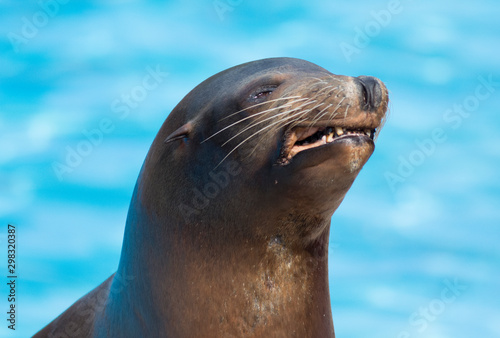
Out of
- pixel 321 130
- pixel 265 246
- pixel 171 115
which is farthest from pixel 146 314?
pixel 321 130

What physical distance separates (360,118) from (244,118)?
92 centimetres

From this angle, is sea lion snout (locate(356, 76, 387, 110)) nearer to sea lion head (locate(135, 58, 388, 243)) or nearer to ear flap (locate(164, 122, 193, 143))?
sea lion head (locate(135, 58, 388, 243))

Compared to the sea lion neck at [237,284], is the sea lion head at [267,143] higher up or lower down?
higher up

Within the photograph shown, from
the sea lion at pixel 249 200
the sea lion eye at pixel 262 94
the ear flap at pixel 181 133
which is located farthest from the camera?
the ear flap at pixel 181 133

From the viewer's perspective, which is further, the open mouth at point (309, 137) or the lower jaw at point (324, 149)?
the open mouth at point (309, 137)

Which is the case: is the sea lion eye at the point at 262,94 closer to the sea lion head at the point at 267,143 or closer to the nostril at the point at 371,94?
the sea lion head at the point at 267,143

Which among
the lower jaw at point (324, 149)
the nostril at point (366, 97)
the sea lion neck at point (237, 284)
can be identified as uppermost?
the nostril at point (366, 97)

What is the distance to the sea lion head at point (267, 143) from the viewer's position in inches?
221

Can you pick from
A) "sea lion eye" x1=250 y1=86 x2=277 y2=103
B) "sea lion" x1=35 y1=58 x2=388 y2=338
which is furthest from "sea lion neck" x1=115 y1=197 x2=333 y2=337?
"sea lion eye" x1=250 y1=86 x2=277 y2=103

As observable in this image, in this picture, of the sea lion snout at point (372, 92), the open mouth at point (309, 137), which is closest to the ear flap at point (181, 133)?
the open mouth at point (309, 137)

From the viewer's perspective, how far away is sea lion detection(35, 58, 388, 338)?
18.6 feet

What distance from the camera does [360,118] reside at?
220 inches

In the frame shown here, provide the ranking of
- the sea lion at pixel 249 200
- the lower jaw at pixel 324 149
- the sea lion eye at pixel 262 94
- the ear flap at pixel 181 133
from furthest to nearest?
the ear flap at pixel 181 133
the sea lion eye at pixel 262 94
the sea lion at pixel 249 200
the lower jaw at pixel 324 149

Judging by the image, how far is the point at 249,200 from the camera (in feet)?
19.6
